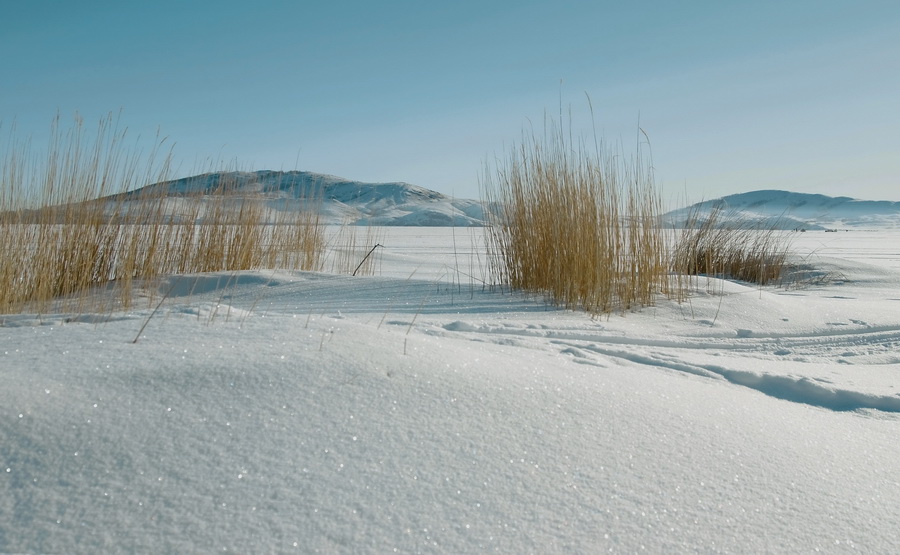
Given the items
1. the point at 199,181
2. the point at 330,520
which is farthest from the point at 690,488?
the point at 199,181

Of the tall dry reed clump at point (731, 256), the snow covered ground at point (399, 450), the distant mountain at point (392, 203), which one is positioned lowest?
the snow covered ground at point (399, 450)

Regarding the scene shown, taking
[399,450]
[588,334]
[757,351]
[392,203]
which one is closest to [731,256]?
[757,351]

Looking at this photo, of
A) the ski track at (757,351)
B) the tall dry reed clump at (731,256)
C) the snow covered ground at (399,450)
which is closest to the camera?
the snow covered ground at (399,450)

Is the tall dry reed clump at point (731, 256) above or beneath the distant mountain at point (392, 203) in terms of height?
beneath

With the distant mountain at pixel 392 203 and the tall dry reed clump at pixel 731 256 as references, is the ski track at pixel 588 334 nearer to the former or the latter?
the tall dry reed clump at pixel 731 256

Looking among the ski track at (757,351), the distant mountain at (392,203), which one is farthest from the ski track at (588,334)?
the distant mountain at (392,203)

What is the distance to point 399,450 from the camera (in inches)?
32.2

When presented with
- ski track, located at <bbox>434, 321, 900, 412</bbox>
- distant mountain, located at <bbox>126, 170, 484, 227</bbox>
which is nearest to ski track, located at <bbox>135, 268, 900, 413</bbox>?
ski track, located at <bbox>434, 321, 900, 412</bbox>

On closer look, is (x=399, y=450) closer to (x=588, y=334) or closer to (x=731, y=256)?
(x=588, y=334)

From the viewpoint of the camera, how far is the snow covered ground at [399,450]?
68 centimetres

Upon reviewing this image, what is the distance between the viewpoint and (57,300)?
9.25ft

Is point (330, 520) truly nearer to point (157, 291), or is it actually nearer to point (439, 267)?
point (157, 291)

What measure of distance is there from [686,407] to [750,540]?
378mm

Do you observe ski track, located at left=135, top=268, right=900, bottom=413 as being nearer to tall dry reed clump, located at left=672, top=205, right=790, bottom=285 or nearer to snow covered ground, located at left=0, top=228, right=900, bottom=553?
snow covered ground, located at left=0, top=228, right=900, bottom=553
